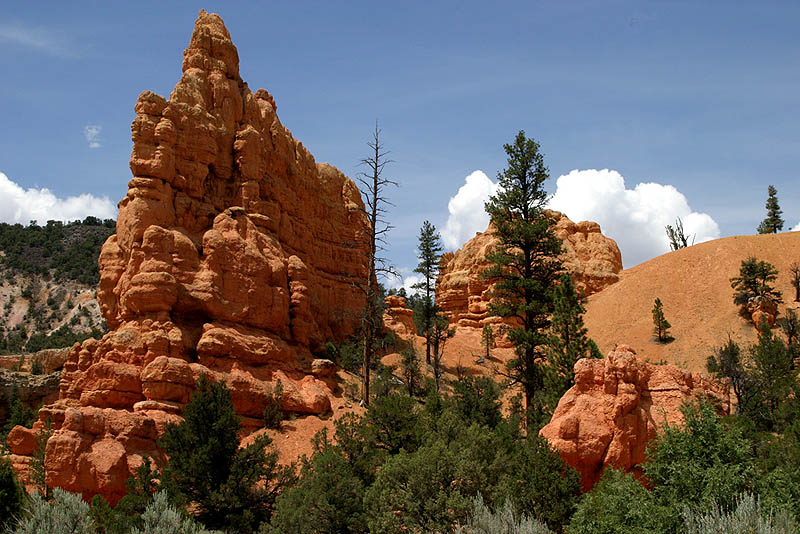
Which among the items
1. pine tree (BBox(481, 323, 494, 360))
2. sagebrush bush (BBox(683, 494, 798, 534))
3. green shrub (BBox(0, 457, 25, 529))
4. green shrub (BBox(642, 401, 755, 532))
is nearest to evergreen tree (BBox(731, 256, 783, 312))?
pine tree (BBox(481, 323, 494, 360))

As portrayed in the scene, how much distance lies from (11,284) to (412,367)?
77276 millimetres

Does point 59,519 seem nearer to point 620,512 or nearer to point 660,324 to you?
point 620,512

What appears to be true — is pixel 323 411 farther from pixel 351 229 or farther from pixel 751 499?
pixel 751 499

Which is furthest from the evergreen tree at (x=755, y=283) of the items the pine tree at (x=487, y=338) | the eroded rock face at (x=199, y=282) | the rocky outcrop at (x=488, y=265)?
A: the eroded rock face at (x=199, y=282)

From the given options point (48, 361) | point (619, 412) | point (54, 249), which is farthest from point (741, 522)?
point (54, 249)

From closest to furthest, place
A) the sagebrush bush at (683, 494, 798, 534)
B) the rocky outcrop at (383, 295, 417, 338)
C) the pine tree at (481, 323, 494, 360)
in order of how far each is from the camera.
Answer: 1. the sagebrush bush at (683, 494, 798, 534)
2. the rocky outcrop at (383, 295, 417, 338)
3. the pine tree at (481, 323, 494, 360)

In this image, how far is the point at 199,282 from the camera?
26.8m

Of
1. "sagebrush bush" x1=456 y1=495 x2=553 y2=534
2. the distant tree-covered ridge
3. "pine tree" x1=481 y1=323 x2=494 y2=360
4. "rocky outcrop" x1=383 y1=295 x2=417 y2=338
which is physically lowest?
"sagebrush bush" x1=456 y1=495 x2=553 y2=534

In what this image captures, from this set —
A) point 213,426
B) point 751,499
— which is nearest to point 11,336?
point 213,426

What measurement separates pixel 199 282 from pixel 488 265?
40.4 m

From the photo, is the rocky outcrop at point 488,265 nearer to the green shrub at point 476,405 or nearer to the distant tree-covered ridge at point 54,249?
the green shrub at point 476,405

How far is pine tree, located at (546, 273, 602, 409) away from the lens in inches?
917

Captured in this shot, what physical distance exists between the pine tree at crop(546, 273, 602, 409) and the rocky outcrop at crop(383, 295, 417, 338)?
62.9 ft

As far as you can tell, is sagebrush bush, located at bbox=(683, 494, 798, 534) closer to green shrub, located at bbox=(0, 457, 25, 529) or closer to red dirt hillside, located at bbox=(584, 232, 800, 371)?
green shrub, located at bbox=(0, 457, 25, 529)
